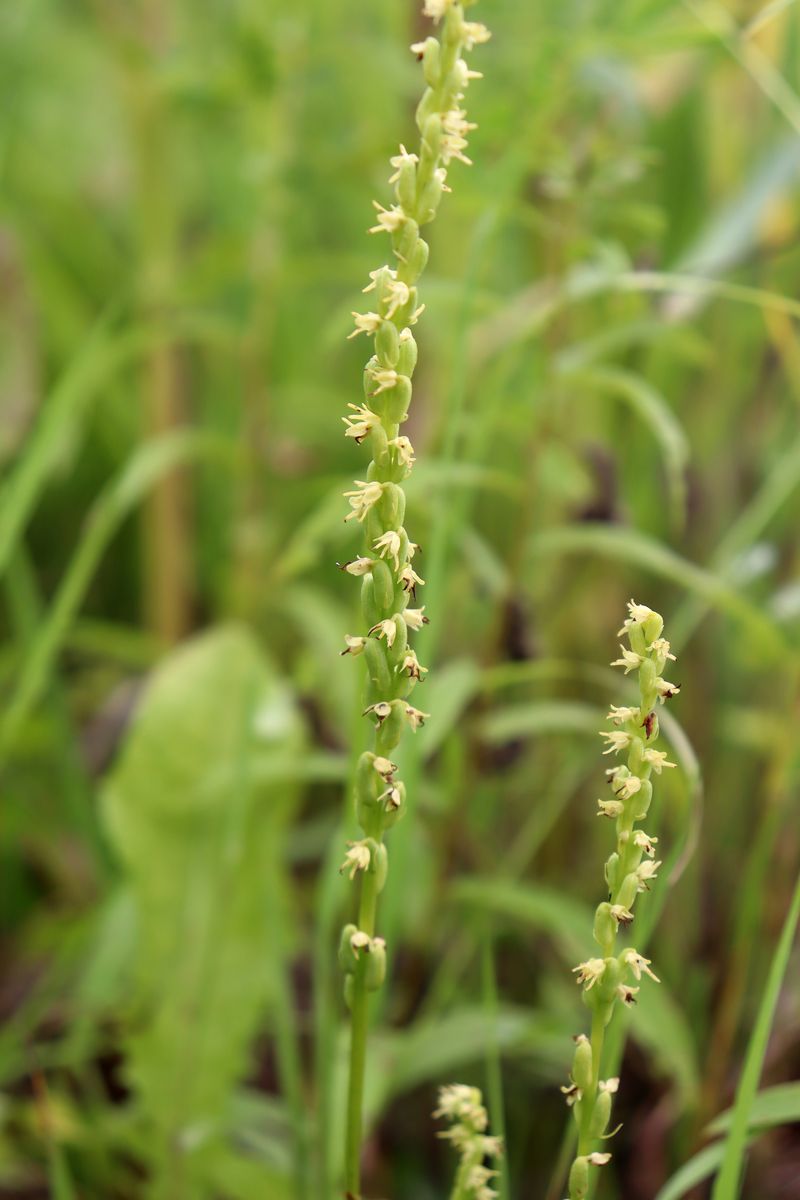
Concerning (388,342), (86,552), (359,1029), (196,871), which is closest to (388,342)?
(388,342)

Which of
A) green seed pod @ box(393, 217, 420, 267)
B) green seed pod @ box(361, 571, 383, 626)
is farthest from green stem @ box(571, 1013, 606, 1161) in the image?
green seed pod @ box(393, 217, 420, 267)

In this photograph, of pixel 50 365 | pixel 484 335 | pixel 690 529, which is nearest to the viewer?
pixel 690 529

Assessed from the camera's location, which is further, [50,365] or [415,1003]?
[50,365]

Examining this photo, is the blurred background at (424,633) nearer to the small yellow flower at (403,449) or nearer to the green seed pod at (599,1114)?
the green seed pod at (599,1114)

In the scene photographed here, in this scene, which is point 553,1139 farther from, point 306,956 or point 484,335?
point 484,335

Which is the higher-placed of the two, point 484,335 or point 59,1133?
point 484,335

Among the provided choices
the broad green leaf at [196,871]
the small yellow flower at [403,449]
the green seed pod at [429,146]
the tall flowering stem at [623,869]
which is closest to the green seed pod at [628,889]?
the tall flowering stem at [623,869]

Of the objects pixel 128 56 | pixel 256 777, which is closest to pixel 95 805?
pixel 256 777
